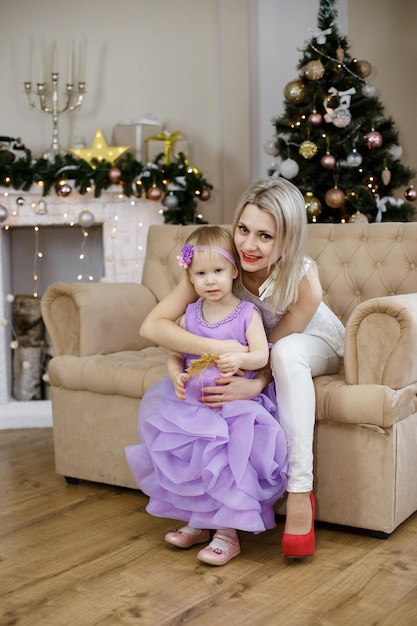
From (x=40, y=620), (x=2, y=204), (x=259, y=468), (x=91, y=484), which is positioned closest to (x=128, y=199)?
(x=2, y=204)

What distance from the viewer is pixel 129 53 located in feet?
14.4

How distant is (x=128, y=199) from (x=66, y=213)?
1.05 feet

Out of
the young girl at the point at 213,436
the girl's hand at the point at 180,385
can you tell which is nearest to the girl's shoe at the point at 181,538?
the young girl at the point at 213,436

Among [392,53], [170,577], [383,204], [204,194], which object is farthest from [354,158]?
[170,577]

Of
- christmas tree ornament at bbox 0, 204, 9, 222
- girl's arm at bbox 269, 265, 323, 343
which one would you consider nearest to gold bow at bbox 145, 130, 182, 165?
christmas tree ornament at bbox 0, 204, 9, 222

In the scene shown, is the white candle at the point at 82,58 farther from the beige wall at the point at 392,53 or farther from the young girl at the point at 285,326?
the young girl at the point at 285,326

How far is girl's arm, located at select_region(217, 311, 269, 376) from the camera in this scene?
2.05 meters

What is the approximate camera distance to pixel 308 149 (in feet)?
12.4

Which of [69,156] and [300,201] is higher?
[69,156]

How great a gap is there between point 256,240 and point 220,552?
0.82m

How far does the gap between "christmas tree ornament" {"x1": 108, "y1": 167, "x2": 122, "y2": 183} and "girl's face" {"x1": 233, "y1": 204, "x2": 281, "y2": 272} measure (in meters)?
1.72

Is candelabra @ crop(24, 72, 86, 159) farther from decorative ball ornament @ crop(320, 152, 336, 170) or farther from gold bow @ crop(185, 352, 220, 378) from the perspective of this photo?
gold bow @ crop(185, 352, 220, 378)

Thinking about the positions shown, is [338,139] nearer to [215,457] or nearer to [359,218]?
A: [359,218]

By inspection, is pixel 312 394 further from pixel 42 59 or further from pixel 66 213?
pixel 42 59
